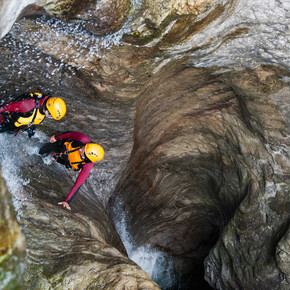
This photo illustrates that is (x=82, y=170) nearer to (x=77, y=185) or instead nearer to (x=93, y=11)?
(x=77, y=185)

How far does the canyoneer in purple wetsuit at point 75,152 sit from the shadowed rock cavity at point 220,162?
1.59 m

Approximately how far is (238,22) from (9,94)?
4.24 metres

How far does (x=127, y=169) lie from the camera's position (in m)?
8.21

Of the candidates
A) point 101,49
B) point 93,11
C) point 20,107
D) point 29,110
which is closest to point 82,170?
point 29,110

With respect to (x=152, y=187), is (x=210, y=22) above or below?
above

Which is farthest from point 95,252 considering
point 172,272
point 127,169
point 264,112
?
point 172,272

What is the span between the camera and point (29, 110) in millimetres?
5117

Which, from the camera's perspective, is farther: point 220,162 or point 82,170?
point 220,162

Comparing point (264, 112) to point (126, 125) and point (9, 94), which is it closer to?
point (126, 125)

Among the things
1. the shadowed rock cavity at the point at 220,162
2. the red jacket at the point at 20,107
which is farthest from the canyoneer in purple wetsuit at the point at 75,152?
the shadowed rock cavity at the point at 220,162

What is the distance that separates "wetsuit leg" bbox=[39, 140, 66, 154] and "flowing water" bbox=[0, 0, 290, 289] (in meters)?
0.17

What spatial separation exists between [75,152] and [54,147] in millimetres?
610

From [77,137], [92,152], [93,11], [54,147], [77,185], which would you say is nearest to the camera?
[93,11]

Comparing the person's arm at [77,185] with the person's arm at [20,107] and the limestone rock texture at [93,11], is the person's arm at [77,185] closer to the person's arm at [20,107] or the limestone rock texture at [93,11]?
the person's arm at [20,107]
